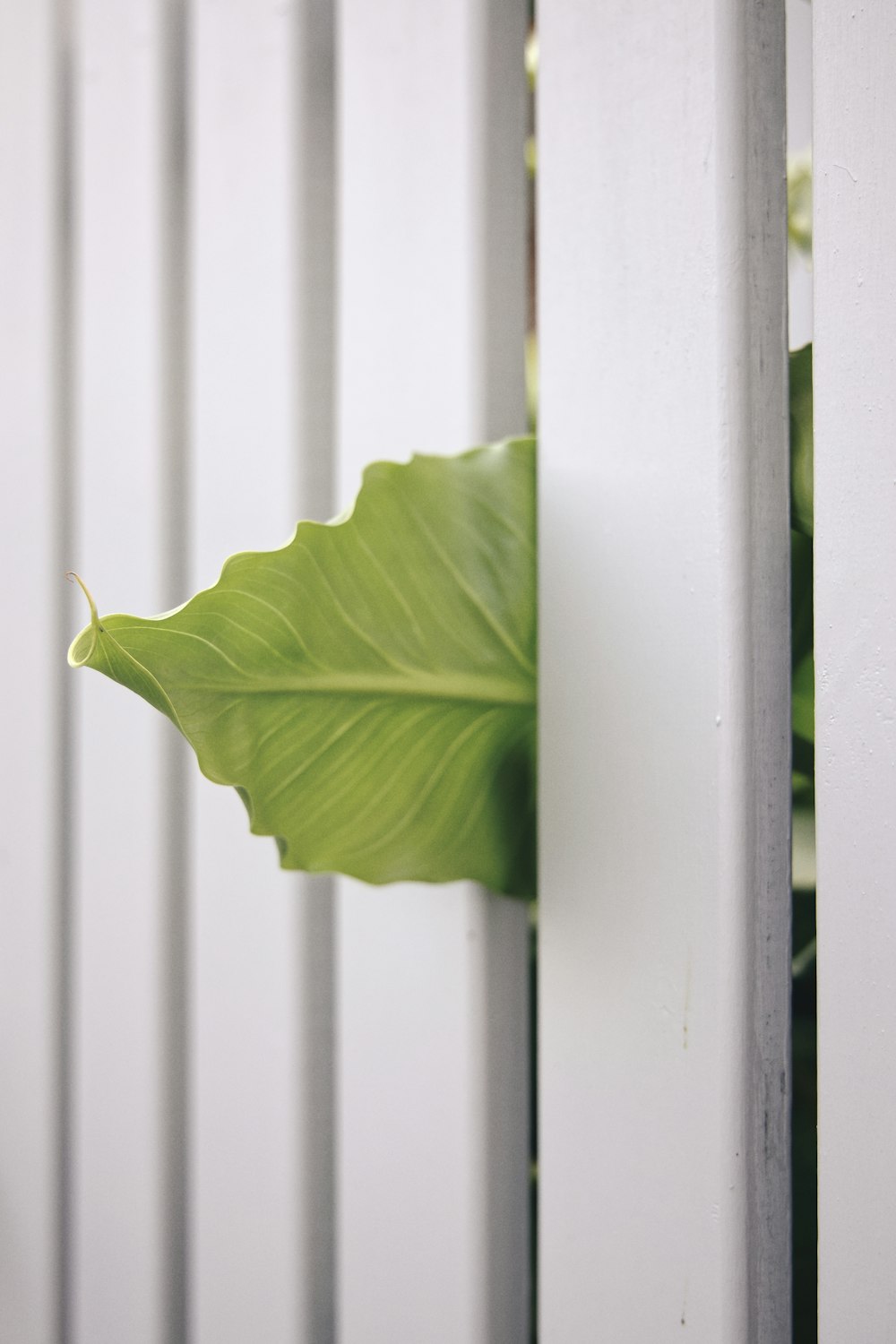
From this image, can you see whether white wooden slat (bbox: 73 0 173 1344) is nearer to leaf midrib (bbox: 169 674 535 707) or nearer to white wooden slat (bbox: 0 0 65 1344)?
white wooden slat (bbox: 0 0 65 1344)

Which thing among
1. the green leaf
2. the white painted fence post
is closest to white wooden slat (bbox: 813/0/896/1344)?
the green leaf

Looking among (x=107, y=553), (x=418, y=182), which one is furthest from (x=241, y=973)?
(x=418, y=182)

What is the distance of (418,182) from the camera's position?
1.48 ft

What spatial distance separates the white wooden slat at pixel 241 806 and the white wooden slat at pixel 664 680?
0.16 metres

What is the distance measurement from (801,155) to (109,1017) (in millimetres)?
586

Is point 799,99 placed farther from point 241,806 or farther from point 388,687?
point 241,806

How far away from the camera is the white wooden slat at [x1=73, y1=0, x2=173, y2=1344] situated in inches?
22.1

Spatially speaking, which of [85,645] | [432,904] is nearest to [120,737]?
[432,904]

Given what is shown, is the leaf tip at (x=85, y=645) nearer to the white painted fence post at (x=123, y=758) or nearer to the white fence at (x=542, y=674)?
the white fence at (x=542, y=674)

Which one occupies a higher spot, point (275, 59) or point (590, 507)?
point (275, 59)

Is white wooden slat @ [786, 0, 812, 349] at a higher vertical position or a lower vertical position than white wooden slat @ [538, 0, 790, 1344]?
higher

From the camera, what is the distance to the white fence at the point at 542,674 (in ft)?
0.99

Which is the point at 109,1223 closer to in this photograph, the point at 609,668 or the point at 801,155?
the point at 609,668

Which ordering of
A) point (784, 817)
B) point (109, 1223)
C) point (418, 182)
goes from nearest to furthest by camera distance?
point (784, 817)
point (418, 182)
point (109, 1223)
